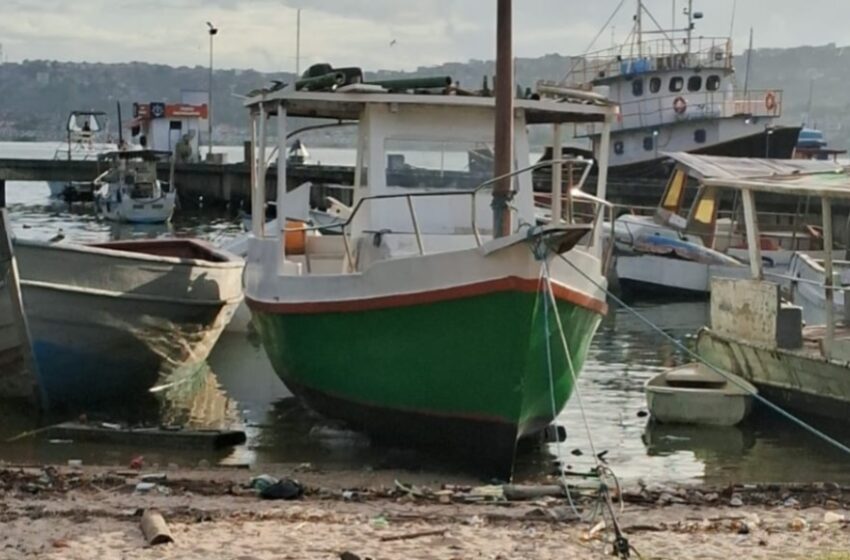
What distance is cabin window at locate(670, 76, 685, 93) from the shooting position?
41.4 metres

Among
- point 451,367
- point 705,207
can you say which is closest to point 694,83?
point 705,207

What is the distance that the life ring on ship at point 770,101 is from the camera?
1649 inches

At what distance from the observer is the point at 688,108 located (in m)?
41.1

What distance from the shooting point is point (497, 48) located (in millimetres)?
11445

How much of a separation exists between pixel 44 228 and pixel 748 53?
27883 millimetres

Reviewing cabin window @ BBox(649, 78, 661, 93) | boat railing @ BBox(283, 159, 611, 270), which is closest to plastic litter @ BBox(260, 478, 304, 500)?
boat railing @ BBox(283, 159, 611, 270)

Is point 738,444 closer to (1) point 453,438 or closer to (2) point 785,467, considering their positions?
(2) point 785,467

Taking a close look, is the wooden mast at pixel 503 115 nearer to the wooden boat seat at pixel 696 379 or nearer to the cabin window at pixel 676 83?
the wooden boat seat at pixel 696 379

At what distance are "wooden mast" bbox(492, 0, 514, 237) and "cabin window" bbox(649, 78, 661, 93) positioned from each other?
30.9 metres

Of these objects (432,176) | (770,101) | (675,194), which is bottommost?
(675,194)

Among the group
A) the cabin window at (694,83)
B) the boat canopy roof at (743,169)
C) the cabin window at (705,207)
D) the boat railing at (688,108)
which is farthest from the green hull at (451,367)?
the cabin window at (694,83)

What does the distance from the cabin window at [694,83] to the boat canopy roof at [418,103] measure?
28288mm

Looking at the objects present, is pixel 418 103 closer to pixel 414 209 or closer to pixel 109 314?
pixel 414 209

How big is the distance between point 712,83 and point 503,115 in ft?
103
